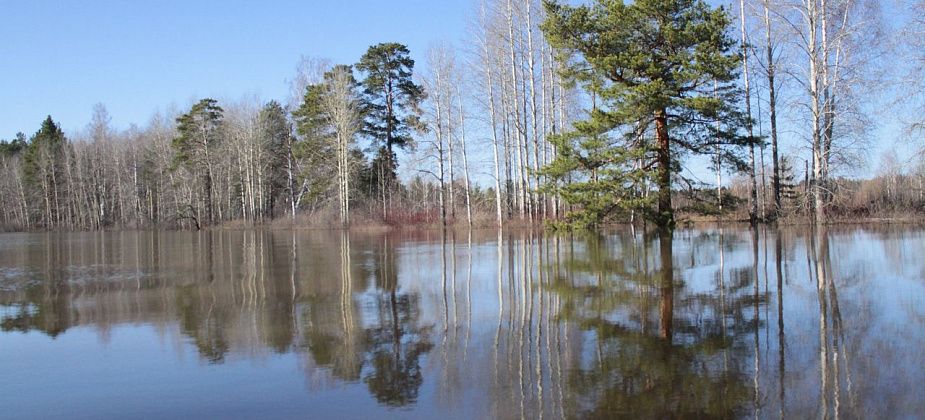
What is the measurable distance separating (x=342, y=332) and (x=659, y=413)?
4366mm

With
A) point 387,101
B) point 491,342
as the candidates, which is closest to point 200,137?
point 387,101

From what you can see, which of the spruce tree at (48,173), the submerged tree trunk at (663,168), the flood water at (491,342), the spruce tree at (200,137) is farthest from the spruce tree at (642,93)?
the spruce tree at (48,173)

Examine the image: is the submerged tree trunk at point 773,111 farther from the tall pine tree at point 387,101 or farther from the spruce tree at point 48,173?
the spruce tree at point 48,173

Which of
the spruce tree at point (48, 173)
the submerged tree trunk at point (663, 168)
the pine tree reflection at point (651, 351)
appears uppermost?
the spruce tree at point (48, 173)

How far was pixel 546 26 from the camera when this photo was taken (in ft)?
69.7

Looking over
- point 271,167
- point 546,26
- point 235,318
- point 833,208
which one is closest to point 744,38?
point 833,208

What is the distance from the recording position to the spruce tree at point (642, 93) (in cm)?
1947

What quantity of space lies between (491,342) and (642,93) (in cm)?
1407

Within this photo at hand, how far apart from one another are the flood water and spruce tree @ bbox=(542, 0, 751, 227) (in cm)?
636

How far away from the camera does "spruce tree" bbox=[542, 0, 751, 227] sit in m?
19.5

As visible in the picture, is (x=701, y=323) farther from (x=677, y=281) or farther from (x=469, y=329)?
(x=677, y=281)

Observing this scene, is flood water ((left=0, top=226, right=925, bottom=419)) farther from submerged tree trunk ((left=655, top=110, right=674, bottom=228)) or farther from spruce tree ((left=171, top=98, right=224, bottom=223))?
spruce tree ((left=171, top=98, right=224, bottom=223))

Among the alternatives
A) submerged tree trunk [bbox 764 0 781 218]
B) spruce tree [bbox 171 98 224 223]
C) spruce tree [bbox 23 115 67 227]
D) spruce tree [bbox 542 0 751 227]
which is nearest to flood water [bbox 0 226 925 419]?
spruce tree [bbox 542 0 751 227]

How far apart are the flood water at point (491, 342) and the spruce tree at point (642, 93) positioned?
6.36m
